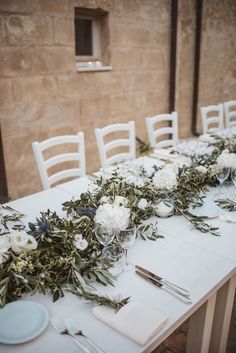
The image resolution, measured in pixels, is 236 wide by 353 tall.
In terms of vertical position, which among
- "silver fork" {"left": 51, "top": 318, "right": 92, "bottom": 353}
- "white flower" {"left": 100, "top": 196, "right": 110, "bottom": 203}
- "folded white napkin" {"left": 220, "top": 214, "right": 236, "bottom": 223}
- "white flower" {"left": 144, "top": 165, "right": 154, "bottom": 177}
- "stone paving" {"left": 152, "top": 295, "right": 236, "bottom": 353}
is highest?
"white flower" {"left": 100, "top": 196, "right": 110, "bottom": 203}

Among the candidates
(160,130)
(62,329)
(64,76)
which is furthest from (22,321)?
(64,76)

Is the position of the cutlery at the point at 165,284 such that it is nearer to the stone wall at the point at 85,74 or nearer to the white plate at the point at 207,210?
the white plate at the point at 207,210

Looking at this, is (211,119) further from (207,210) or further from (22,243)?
(22,243)

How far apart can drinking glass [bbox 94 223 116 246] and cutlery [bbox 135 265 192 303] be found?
0.47 feet

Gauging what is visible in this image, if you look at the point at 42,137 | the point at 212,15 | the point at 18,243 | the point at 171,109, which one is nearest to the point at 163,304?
the point at 18,243

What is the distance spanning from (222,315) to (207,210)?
473 mm

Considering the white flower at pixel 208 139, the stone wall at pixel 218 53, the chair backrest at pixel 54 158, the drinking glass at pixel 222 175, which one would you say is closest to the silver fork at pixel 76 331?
the drinking glass at pixel 222 175

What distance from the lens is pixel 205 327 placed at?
1302mm

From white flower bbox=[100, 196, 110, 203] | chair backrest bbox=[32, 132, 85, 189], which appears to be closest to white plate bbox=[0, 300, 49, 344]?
white flower bbox=[100, 196, 110, 203]

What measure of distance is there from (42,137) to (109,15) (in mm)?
1633

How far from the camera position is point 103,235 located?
1227mm

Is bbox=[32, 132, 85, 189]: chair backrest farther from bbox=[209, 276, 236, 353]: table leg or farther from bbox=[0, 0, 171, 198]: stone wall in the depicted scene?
bbox=[209, 276, 236, 353]: table leg

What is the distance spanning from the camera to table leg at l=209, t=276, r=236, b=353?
140 cm

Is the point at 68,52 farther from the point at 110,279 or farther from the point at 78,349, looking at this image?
the point at 78,349
